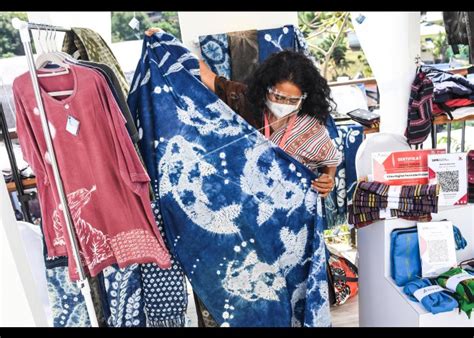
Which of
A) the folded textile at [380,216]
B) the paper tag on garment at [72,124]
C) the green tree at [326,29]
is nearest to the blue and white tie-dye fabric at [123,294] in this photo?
the paper tag on garment at [72,124]

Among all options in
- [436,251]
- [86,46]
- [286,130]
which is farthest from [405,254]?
[86,46]

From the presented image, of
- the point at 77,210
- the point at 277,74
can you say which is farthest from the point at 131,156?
the point at 277,74

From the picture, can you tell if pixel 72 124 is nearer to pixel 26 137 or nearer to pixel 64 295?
pixel 26 137

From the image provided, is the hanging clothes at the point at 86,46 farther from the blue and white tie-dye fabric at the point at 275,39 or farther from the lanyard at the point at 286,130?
the blue and white tie-dye fabric at the point at 275,39

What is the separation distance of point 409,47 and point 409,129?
0.42 metres

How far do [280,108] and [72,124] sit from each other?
0.76m

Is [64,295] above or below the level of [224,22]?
below

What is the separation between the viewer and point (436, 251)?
172 centimetres

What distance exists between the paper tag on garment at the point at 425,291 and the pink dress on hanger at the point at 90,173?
3.12ft

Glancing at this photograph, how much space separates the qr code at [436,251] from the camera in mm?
1717

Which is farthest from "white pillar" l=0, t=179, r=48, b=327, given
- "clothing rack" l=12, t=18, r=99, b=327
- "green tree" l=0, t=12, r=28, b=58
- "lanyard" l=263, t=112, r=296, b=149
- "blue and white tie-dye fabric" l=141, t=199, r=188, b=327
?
"green tree" l=0, t=12, r=28, b=58

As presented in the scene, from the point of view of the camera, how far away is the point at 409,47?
2172 mm

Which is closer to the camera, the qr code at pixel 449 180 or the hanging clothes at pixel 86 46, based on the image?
the hanging clothes at pixel 86 46

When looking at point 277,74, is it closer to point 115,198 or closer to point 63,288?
point 115,198
